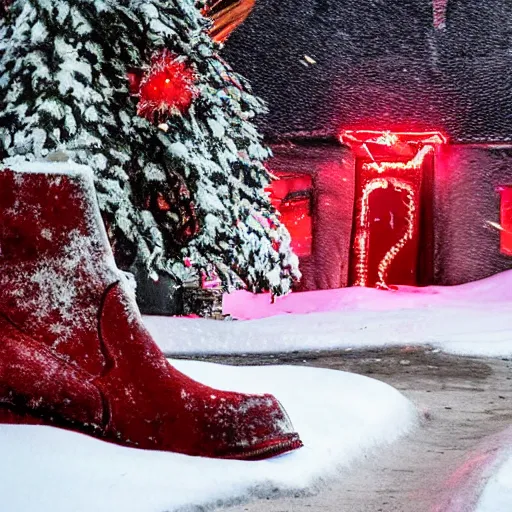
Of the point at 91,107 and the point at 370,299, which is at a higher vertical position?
the point at 91,107

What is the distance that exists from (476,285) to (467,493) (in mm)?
16047

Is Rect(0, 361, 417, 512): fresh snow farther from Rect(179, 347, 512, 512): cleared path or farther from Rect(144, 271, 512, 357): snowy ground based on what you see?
Rect(144, 271, 512, 357): snowy ground

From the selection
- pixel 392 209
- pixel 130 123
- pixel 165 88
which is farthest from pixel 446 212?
pixel 130 123

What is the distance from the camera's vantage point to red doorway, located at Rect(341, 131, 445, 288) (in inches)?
741

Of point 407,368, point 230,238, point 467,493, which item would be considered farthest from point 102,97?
point 467,493

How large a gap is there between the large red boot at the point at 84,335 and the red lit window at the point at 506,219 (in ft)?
54.9

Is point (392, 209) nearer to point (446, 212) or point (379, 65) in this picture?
point (446, 212)

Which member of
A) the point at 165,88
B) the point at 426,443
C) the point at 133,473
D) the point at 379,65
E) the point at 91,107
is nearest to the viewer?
the point at 133,473

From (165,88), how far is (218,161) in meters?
1.34

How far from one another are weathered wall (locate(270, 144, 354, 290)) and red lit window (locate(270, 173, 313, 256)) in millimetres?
217

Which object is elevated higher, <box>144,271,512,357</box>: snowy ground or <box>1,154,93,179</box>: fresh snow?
<box>1,154,93,179</box>: fresh snow

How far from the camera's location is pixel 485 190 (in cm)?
1867

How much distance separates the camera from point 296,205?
63.9 feet

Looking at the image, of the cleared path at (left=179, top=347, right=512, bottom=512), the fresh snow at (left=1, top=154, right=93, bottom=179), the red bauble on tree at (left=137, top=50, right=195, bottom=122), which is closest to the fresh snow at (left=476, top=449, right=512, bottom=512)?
the cleared path at (left=179, top=347, right=512, bottom=512)
